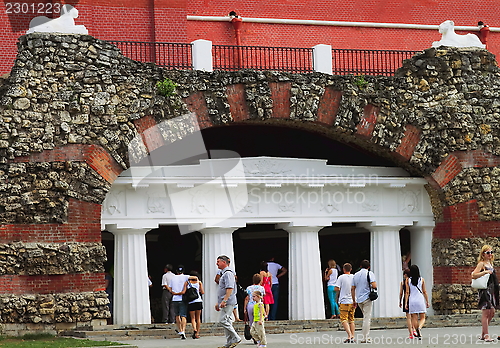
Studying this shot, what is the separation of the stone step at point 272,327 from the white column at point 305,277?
2.25 feet

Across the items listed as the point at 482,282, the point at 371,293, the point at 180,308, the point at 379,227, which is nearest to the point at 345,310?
the point at 371,293

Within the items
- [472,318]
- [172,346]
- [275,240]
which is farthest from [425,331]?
[275,240]

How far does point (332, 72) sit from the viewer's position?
21469 millimetres

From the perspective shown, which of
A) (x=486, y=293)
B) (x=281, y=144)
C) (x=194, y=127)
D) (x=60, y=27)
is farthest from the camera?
(x=281, y=144)

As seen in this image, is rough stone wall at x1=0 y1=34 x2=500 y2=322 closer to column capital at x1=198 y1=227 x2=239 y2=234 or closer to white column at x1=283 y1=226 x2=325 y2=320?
column capital at x1=198 y1=227 x2=239 y2=234

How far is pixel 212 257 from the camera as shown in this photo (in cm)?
2008

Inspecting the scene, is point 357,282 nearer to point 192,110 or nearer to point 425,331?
point 425,331

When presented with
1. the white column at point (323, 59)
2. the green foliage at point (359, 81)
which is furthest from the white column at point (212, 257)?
the green foliage at point (359, 81)

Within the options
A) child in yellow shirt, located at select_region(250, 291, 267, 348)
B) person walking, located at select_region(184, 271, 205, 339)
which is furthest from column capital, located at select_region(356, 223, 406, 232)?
child in yellow shirt, located at select_region(250, 291, 267, 348)

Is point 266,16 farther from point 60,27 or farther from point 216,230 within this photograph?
point 60,27

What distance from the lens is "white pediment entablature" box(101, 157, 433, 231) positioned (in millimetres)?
19641

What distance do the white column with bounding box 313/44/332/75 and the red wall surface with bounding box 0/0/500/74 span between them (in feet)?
14.1

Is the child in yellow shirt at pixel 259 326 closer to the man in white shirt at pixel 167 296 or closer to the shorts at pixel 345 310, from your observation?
the shorts at pixel 345 310

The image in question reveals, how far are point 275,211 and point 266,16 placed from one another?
695 cm
